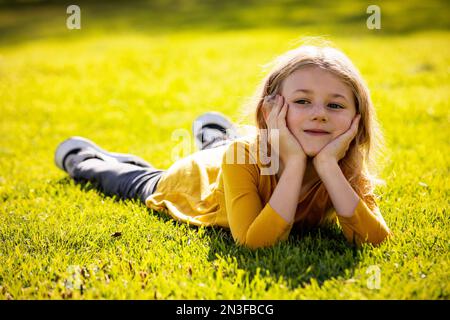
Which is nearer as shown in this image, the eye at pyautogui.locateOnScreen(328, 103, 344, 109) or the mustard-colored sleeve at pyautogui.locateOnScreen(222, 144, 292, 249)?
the mustard-colored sleeve at pyautogui.locateOnScreen(222, 144, 292, 249)

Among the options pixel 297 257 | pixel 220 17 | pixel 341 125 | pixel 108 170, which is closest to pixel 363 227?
pixel 297 257

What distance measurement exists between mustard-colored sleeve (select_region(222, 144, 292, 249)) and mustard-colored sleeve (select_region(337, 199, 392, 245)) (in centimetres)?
36

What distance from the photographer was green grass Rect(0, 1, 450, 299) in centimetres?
302

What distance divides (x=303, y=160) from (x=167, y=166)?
2.68 meters

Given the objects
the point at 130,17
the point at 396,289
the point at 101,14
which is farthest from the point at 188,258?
the point at 101,14

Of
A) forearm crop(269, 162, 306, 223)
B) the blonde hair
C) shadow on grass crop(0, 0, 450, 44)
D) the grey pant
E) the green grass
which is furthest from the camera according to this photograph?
shadow on grass crop(0, 0, 450, 44)

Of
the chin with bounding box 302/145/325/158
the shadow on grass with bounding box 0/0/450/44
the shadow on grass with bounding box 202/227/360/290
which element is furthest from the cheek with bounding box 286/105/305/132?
the shadow on grass with bounding box 0/0/450/44

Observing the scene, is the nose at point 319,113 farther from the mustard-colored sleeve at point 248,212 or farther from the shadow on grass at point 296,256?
the shadow on grass at point 296,256

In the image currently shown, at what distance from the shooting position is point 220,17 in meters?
23.2

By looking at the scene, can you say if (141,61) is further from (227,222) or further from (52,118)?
(227,222)


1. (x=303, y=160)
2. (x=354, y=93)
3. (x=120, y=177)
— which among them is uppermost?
(x=354, y=93)

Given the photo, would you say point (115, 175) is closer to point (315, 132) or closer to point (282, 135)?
point (282, 135)

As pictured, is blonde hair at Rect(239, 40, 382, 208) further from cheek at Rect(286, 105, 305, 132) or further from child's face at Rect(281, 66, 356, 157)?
cheek at Rect(286, 105, 305, 132)
